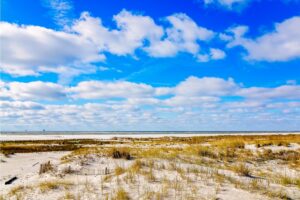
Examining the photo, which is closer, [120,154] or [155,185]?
[155,185]

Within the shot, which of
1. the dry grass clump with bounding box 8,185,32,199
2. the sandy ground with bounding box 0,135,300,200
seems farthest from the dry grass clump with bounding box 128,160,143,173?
the dry grass clump with bounding box 8,185,32,199

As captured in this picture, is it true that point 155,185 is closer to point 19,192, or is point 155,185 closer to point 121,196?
point 121,196

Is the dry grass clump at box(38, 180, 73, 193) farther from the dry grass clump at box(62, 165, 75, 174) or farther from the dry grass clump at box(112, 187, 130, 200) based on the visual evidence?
the dry grass clump at box(62, 165, 75, 174)

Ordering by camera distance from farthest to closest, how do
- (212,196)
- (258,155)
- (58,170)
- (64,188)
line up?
(258,155)
(58,170)
(64,188)
(212,196)

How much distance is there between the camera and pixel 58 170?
47.2 feet

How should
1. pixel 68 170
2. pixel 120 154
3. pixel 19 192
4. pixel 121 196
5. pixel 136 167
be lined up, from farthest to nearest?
pixel 120 154
pixel 68 170
pixel 136 167
pixel 19 192
pixel 121 196

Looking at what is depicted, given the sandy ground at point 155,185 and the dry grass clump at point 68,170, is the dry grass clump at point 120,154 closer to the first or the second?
the sandy ground at point 155,185

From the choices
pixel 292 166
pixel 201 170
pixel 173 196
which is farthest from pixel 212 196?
pixel 292 166

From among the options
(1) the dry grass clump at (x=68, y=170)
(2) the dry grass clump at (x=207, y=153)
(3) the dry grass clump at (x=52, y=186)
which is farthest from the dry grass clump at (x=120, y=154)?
(3) the dry grass clump at (x=52, y=186)

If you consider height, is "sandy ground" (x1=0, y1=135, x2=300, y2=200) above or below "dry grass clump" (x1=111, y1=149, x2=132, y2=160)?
below

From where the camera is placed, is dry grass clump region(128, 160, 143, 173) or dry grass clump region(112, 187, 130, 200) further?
dry grass clump region(128, 160, 143, 173)

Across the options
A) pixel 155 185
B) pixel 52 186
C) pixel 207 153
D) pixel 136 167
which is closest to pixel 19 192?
pixel 52 186

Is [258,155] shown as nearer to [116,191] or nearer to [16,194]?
[116,191]

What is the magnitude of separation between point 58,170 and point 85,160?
6.99ft
